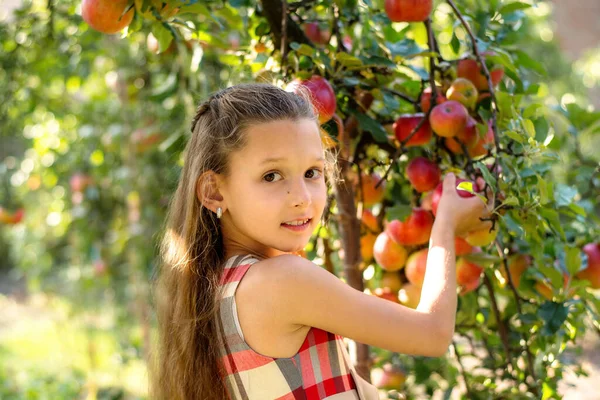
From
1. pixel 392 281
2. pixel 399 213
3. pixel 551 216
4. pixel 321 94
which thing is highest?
pixel 321 94

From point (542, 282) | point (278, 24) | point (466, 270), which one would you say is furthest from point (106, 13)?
point (542, 282)

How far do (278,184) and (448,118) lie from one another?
0.30 m

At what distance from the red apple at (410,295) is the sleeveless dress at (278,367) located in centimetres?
31

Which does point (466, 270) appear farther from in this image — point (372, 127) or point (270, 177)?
point (270, 177)

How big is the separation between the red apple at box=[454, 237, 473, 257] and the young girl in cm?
10

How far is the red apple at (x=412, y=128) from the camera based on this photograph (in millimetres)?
1120

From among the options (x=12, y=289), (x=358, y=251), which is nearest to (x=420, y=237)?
(x=358, y=251)

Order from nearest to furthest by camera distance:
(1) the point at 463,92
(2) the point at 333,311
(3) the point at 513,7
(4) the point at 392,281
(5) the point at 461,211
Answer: (2) the point at 333,311
(5) the point at 461,211
(1) the point at 463,92
(3) the point at 513,7
(4) the point at 392,281

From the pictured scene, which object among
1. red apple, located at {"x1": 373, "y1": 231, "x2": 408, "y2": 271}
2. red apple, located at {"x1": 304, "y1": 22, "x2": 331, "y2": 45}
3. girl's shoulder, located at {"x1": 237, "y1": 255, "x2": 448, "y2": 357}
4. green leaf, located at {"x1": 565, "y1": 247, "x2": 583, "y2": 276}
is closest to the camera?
girl's shoulder, located at {"x1": 237, "y1": 255, "x2": 448, "y2": 357}

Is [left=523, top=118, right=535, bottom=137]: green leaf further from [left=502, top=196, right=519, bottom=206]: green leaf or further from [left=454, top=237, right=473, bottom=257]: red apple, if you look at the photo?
[left=454, top=237, right=473, bottom=257]: red apple

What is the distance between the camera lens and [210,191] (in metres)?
1.02

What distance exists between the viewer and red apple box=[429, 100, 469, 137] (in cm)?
103

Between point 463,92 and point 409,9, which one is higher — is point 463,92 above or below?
below

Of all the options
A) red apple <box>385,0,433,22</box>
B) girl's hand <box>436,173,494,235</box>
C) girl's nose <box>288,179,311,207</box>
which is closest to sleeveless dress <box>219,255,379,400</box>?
girl's nose <box>288,179,311,207</box>
